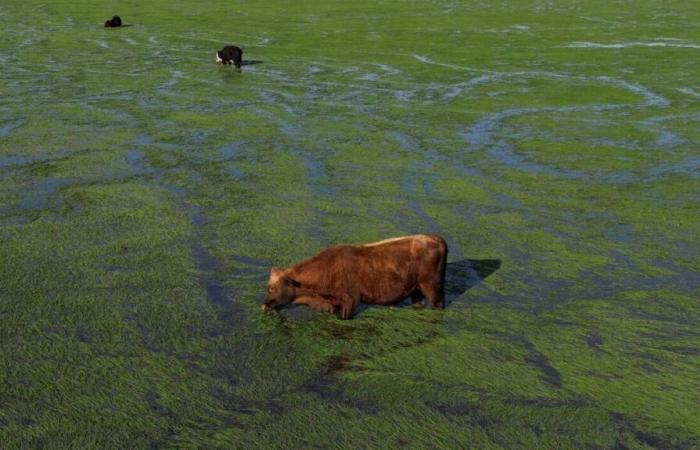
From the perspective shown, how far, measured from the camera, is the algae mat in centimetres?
636

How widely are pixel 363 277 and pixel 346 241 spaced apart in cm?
225

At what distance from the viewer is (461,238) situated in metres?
10.4

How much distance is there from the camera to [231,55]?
25.9m

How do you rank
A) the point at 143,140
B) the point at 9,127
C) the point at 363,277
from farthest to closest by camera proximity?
the point at 9,127 → the point at 143,140 → the point at 363,277

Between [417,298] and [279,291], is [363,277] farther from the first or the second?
[279,291]

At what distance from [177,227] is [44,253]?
1685mm

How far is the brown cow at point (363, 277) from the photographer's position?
7.84 m

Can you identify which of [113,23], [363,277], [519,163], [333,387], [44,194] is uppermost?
[363,277]

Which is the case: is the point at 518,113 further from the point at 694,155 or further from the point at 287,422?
the point at 287,422

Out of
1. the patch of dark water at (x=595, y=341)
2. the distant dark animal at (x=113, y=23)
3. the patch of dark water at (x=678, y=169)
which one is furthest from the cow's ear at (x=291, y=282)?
the distant dark animal at (x=113, y=23)

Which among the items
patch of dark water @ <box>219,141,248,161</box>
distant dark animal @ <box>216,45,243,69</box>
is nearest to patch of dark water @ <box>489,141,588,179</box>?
patch of dark water @ <box>219,141,248,161</box>

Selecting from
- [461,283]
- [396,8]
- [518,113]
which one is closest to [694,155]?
[518,113]

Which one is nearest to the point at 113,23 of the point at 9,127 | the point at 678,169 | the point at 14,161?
the point at 9,127

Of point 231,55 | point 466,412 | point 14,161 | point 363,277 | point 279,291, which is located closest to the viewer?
point 466,412
